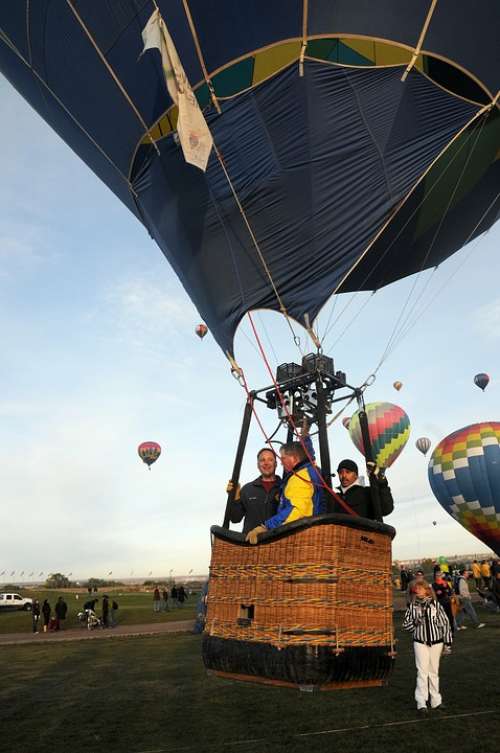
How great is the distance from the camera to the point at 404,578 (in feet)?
90.1

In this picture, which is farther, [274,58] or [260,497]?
[274,58]

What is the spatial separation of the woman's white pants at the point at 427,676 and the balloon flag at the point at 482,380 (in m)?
34.4

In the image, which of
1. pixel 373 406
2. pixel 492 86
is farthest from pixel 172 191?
pixel 373 406

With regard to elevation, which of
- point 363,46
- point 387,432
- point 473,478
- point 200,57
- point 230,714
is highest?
point 387,432

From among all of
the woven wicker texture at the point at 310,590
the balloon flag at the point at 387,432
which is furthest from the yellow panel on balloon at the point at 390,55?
the balloon flag at the point at 387,432

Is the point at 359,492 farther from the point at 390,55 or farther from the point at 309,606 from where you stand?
the point at 390,55

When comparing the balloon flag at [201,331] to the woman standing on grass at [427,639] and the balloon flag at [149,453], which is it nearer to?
the balloon flag at [149,453]

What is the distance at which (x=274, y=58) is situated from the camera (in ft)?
21.9

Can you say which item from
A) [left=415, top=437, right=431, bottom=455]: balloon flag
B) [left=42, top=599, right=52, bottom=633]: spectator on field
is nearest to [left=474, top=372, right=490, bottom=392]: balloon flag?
[left=415, top=437, right=431, bottom=455]: balloon flag

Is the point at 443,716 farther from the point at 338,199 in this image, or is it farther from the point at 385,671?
the point at 338,199

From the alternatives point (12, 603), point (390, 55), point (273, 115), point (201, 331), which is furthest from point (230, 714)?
point (12, 603)

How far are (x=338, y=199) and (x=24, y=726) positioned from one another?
22.7 ft

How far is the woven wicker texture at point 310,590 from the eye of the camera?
4.07m

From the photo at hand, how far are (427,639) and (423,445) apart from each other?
34419mm
